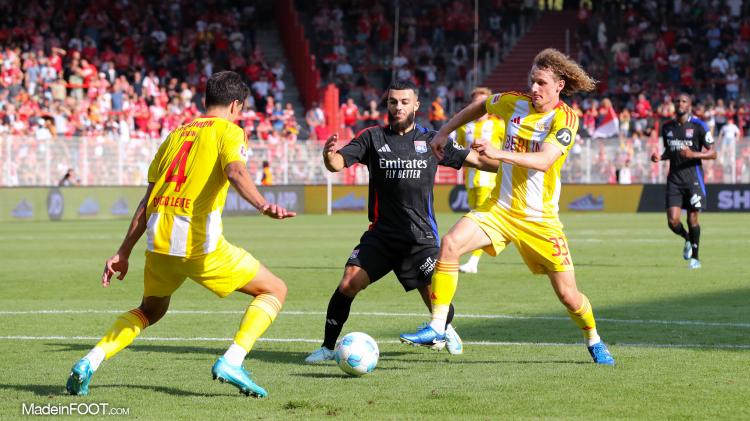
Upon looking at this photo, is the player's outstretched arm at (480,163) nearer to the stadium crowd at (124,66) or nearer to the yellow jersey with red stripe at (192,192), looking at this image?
the yellow jersey with red stripe at (192,192)

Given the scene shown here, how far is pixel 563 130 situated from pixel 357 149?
1.64 metres

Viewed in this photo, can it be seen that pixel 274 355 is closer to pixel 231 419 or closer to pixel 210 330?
A: pixel 210 330

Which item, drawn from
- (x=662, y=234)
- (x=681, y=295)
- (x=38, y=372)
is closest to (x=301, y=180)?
(x=662, y=234)

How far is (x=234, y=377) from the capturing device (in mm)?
7535

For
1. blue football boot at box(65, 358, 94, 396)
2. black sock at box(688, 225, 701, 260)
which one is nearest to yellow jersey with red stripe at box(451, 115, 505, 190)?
black sock at box(688, 225, 701, 260)

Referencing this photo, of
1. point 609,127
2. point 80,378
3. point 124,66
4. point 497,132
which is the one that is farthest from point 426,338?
point 124,66

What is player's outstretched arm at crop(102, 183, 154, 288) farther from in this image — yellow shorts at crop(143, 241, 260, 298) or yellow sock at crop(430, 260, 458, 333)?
yellow sock at crop(430, 260, 458, 333)

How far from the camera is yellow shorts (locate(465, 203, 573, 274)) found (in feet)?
30.2

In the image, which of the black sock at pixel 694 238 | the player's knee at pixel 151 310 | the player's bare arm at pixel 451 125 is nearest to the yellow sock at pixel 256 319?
the player's knee at pixel 151 310

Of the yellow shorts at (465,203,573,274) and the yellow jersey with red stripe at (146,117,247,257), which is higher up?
the yellow jersey with red stripe at (146,117,247,257)

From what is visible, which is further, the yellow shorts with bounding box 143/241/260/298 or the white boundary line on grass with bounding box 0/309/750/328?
the white boundary line on grass with bounding box 0/309/750/328

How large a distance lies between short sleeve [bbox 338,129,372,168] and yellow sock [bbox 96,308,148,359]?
2.25 metres

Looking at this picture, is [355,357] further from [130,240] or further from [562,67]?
[562,67]

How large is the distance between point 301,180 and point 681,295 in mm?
25245
